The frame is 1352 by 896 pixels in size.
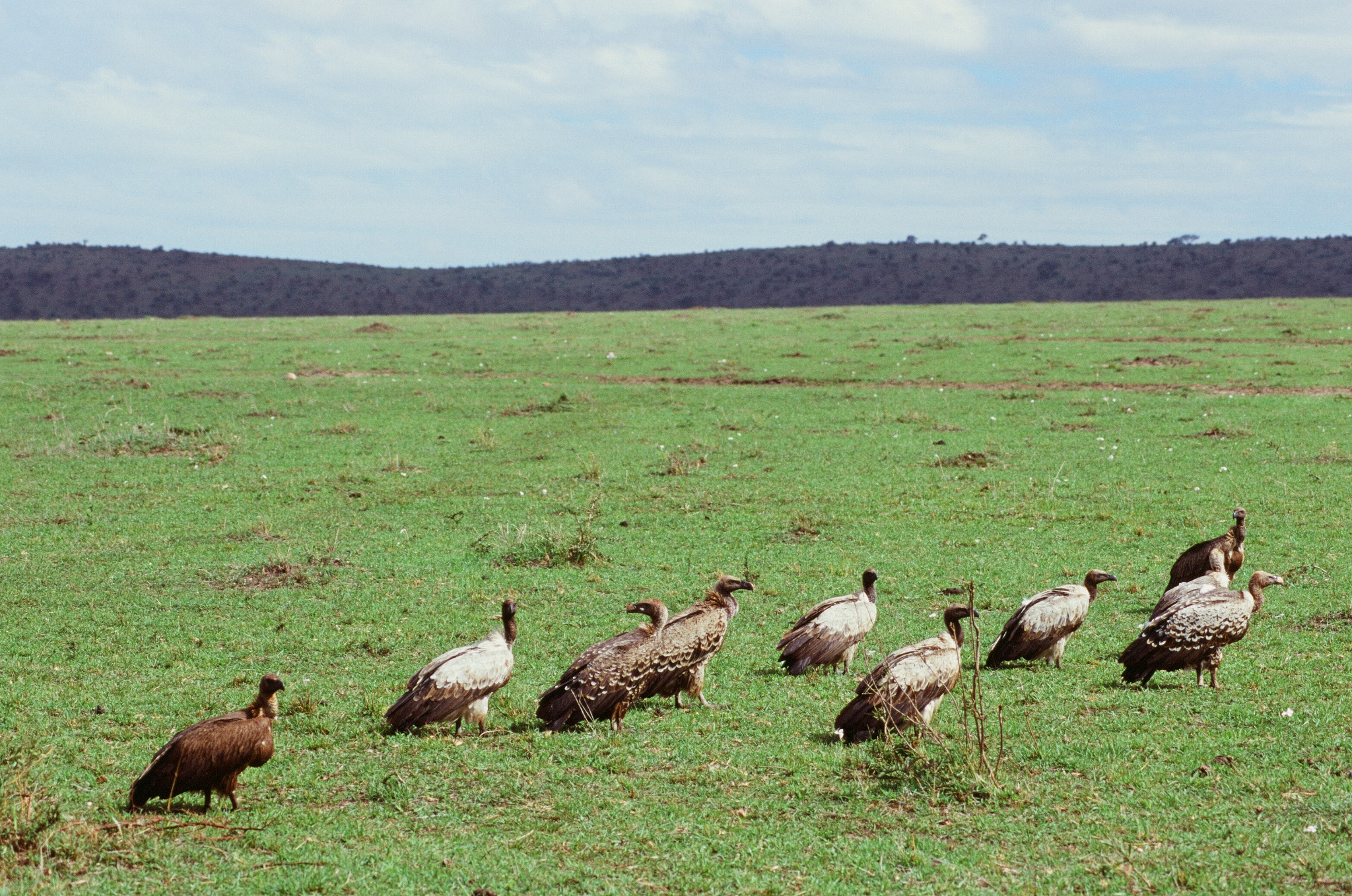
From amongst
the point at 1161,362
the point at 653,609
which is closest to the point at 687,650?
the point at 653,609

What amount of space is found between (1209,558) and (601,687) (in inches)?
291

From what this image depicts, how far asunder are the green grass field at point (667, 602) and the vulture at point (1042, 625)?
27 centimetres

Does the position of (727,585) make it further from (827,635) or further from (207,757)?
(207,757)

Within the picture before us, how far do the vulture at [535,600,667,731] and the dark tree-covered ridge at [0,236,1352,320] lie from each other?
8011cm

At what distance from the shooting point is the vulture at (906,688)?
28.4ft

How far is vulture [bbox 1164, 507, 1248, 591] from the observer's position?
12945mm

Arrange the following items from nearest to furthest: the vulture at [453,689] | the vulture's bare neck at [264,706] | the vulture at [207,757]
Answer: the vulture at [207,757]
the vulture's bare neck at [264,706]
the vulture at [453,689]

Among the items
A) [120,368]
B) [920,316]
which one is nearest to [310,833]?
[120,368]

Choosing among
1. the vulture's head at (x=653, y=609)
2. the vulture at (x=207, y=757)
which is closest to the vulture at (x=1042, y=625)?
the vulture's head at (x=653, y=609)

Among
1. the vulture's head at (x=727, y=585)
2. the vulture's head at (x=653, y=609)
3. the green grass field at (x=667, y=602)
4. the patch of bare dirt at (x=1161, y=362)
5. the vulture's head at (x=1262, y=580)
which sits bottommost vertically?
the green grass field at (x=667, y=602)

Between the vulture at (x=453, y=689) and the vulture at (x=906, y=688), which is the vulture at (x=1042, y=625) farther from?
the vulture at (x=453, y=689)

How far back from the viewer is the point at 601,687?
9211mm

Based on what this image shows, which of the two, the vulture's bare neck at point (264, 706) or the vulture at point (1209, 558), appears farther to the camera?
the vulture at point (1209, 558)

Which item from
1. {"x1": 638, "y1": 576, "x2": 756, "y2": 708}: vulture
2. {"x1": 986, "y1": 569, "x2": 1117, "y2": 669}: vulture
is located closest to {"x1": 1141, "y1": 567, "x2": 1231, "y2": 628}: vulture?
{"x1": 986, "y1": 569, "x2": 1117, "y2": 669}: vulture
